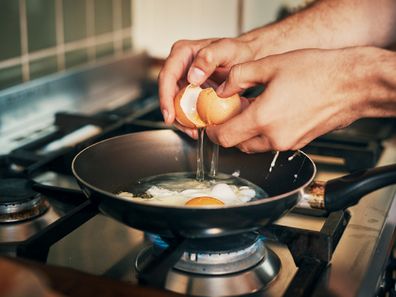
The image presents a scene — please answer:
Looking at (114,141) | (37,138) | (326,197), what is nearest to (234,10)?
(37,138)

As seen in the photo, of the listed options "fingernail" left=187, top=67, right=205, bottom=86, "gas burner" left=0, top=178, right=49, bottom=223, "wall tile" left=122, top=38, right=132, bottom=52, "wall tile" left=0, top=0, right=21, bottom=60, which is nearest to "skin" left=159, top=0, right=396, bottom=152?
"fingernail" left=187, top=67, right=205, bottom=86

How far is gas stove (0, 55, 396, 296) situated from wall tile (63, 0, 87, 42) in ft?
0.95

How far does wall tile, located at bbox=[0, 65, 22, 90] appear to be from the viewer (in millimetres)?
1381

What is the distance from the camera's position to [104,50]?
69.1 inches

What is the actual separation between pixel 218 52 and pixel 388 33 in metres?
0.46

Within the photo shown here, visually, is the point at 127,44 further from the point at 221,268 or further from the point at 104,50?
the point at 221,268

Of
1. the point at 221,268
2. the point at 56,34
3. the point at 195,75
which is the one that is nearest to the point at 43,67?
the point at 56,34

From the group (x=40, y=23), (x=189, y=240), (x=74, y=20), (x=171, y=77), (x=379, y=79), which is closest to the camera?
(x=189, y=240)

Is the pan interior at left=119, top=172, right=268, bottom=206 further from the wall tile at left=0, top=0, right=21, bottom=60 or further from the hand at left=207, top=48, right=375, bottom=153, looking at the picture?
the wall tile at left=0, top=0, right=21, bottom=60

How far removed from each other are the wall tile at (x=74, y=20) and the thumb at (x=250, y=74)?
79cm

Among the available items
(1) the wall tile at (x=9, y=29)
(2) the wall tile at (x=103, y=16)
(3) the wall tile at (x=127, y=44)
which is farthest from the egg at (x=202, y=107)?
(3) the wall tile at (x=127, y=44)

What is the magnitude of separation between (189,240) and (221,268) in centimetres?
6

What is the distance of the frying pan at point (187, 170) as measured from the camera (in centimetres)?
74

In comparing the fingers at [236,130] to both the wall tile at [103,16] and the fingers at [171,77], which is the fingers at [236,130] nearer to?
the fingers at [171,77]
